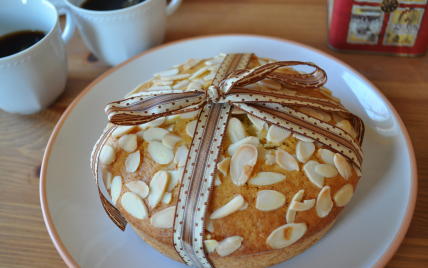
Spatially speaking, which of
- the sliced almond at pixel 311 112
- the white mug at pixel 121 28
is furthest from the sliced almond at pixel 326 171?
the white mug at pixel 121 28

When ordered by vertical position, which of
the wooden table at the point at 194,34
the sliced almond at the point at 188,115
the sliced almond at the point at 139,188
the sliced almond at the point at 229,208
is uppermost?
the sliced almond at the point at 188,115

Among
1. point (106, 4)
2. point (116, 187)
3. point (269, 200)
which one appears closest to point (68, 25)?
point (106, 4)

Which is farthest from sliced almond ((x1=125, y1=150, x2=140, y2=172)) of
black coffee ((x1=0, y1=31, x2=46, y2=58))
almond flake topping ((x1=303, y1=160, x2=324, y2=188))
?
black coffee ((x1=0, y1=31, x2=46, y2=58))

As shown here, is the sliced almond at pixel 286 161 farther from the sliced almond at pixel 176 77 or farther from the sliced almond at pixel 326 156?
the sliced almond at pixel 176 77

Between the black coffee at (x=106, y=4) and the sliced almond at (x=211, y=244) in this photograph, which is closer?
the sliced almond at (x=211, y=244)

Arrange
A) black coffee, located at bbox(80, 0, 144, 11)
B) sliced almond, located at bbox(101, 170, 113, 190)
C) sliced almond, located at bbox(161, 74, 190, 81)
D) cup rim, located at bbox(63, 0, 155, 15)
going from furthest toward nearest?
black coffee, located at bbox(80, 0, 144, 11), cup rim, located at bbox(63, 0, 155, 15), sliced almond, located at bbox(161, 74, 190, 81), sliced almond, located at bbox(101, 170, 113, 190)

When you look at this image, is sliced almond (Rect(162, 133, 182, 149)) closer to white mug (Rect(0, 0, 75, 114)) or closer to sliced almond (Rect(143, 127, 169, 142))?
sliced almond (Rect(143, 127, 169, 142))
